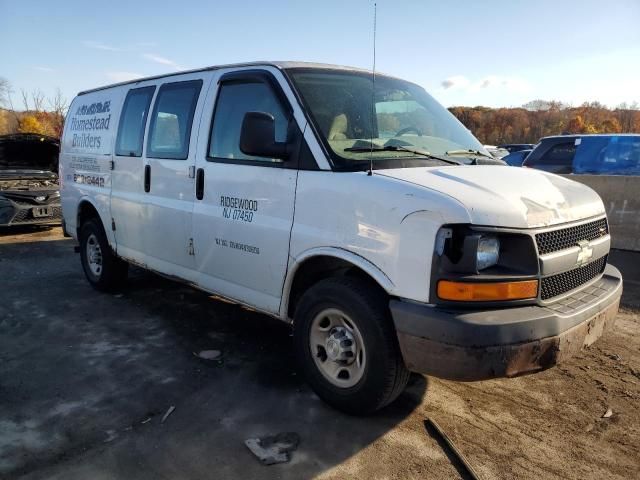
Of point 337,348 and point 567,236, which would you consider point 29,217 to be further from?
point 567,236

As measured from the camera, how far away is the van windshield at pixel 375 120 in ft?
10.9

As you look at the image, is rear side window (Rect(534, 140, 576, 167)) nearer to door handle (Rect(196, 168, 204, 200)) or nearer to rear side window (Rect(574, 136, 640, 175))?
rear side window (Rect(574, 136, 640, 175))

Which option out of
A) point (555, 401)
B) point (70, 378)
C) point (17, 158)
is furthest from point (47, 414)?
point (17, 158)

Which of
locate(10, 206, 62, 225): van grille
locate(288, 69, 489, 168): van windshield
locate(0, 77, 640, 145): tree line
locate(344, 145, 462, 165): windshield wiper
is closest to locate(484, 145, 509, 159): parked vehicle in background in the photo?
locate(288, 69, 489, 168): van windshield

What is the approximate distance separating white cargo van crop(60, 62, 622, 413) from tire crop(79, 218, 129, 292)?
1.12 meters

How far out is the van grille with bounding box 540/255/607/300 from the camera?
2.87m

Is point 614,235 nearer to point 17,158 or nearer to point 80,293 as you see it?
point 80,293

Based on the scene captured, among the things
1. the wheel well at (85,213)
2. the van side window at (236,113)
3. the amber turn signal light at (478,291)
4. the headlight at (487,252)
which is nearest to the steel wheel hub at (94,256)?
the wheel well at (85,213)

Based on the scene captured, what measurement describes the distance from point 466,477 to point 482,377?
1.77ft

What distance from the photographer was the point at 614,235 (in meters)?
7.95

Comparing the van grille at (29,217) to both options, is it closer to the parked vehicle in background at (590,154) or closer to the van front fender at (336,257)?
the van front fender at (336,257)

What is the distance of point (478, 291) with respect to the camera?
2664 mm

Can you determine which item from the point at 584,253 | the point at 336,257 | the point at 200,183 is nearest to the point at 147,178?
the point at 200,183

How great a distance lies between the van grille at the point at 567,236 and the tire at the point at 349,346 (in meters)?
0.93
